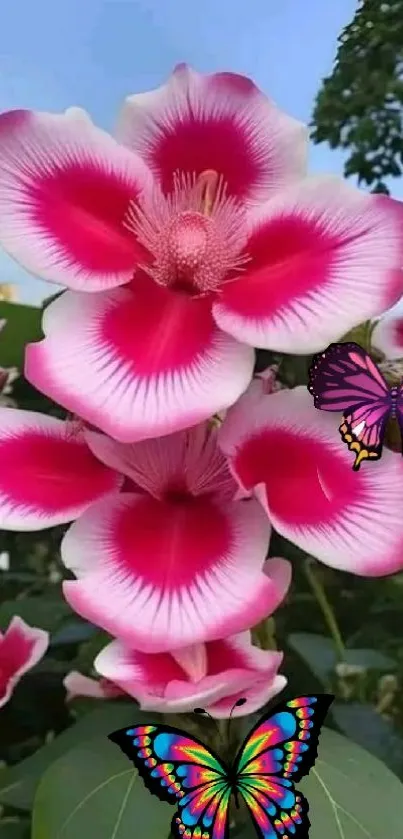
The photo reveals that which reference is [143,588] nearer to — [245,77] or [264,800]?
[264,800]

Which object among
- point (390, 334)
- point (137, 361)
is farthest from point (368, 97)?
point (137, 361)

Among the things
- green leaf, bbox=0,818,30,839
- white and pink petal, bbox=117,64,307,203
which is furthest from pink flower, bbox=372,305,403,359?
green leaf, bbox=0,818,30,839

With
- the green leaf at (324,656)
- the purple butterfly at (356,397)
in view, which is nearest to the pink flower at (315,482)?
the purple butterfly at (356,397)

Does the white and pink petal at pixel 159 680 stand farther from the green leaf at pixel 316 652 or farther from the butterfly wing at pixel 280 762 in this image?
the green leaf at pixel 316 652

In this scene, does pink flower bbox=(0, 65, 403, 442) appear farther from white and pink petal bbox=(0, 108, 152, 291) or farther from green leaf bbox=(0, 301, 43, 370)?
green leaf bbox=(0, 301, 43, 370)

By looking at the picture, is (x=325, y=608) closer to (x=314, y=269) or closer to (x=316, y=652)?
(x=316, y=652)

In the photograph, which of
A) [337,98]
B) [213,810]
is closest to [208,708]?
[213,810]
